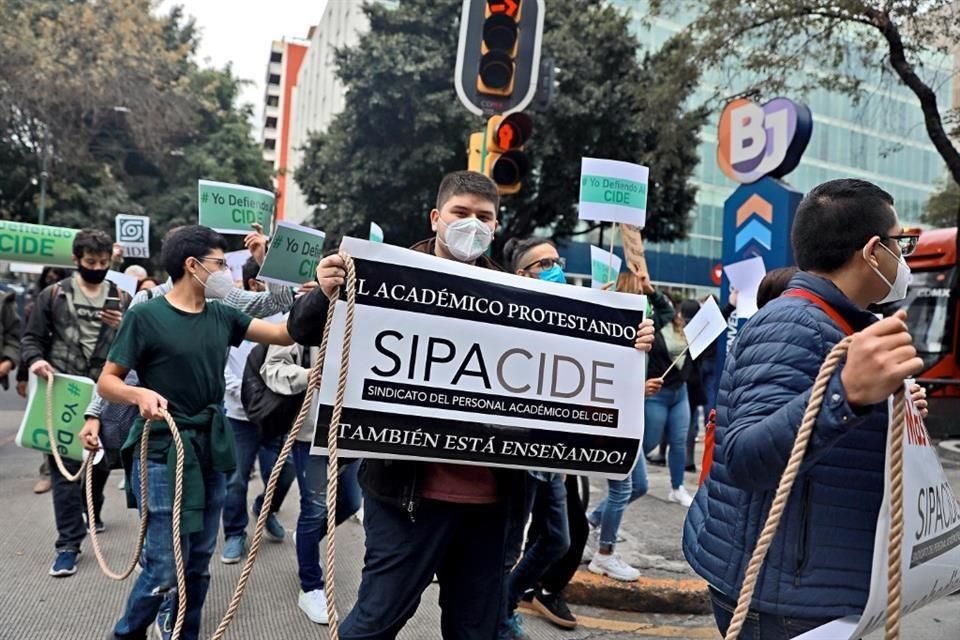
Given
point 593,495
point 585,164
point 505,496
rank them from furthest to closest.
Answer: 1. point 593,495
2. point 585,164
3. point 505,496

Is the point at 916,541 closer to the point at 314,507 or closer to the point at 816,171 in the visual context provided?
the point at 314,507

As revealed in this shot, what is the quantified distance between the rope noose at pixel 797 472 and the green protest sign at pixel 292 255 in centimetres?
247

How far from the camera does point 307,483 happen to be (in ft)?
13.7

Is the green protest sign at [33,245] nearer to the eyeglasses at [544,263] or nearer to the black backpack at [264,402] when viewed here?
the black backpack at [264,402]

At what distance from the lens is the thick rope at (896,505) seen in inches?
62.0

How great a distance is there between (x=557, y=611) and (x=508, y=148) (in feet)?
11.1

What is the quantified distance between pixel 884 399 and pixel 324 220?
68.8 feet

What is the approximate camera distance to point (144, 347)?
321 cm

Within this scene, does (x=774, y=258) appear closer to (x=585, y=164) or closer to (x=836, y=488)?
(x=585, y=164)

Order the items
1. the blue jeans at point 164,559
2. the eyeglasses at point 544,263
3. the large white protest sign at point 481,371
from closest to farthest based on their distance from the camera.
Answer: the large white protest sign at point 481,371
the blue jeans at point 164,559
the eyeglasses at point 544,263

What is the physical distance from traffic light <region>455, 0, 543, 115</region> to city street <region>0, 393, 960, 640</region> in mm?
3270

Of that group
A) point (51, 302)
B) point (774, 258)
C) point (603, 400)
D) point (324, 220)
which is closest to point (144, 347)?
point (603, 400)

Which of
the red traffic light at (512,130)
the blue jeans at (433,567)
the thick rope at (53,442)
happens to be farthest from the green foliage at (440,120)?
the blue jeans at (433,567)

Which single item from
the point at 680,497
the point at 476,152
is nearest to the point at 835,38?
the point at 476,152
